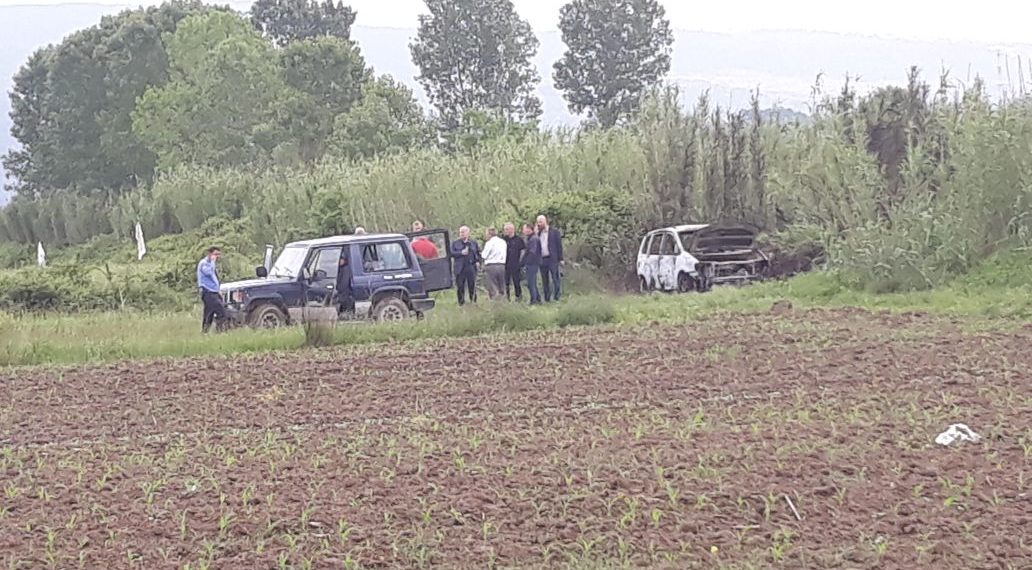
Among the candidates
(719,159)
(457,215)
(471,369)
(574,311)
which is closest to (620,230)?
(719,159)

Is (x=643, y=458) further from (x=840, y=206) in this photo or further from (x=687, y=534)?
(x=840, y=206)

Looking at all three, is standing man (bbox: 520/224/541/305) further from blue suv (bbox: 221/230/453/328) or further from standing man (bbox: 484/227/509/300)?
blue suv (bbox: 221/230/453/328)

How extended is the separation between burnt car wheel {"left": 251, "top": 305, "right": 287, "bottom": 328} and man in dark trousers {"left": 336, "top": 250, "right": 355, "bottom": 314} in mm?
935

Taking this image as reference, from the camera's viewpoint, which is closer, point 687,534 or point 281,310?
point 687,534

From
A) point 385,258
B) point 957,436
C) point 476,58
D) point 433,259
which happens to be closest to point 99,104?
point 476,58

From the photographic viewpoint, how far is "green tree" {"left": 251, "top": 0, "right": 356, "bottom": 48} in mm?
92250

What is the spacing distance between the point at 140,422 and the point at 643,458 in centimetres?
525

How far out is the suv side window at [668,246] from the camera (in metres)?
26.9

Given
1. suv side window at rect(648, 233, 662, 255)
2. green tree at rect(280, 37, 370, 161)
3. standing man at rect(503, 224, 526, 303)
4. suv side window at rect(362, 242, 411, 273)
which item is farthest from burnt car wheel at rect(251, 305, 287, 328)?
Answer: green tree at rect(280, 37, 370, 161)

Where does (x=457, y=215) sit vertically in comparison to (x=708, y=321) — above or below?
above

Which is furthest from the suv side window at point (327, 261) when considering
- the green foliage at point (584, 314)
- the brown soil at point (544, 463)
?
the brown soil at point (544, 463)

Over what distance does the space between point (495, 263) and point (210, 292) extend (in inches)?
258

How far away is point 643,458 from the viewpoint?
916cm

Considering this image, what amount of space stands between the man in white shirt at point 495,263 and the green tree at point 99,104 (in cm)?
5324
